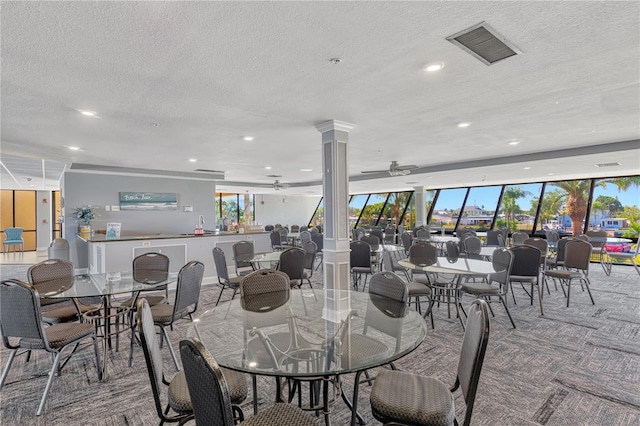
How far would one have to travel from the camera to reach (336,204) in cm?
A: 424

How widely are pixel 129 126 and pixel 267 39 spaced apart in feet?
9.53

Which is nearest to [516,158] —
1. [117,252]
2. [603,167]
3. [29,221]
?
[603,167]

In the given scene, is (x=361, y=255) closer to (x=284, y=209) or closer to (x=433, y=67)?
(x=433, y=67)

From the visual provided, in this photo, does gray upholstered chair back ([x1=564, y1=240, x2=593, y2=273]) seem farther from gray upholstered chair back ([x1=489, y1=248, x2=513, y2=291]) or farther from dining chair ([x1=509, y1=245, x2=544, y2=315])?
gray upholstered chair back ([x1=489, y1=248, x2=513, y2=291])

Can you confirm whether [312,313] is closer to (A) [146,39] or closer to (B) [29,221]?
(A) [146,39]

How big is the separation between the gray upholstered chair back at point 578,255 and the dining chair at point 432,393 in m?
4.54

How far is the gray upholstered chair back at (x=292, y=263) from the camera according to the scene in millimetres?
4395

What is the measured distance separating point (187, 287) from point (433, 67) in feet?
9.16

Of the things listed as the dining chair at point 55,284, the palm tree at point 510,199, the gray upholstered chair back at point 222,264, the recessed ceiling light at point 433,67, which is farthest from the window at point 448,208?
the dining chair at point 55,284

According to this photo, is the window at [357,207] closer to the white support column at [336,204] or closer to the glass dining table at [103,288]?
the white support column at [336,204]

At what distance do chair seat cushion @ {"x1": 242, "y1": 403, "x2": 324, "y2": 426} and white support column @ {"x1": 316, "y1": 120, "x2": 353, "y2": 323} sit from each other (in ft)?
8.84

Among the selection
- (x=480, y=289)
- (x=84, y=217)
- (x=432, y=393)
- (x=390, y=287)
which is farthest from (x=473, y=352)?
(x=84, y=217)

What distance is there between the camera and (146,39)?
2107 mm

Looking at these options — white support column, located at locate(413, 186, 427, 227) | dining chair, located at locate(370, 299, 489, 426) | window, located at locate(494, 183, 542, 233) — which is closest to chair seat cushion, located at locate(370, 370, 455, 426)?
dining chair, located at locate(370, 299, 489, 426)
